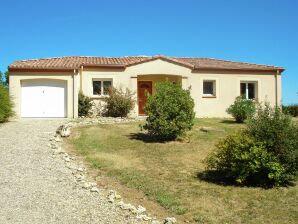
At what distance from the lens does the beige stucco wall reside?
25.5 m

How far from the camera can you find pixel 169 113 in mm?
15859

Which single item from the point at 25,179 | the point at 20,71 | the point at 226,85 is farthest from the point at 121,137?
the point at 226,85

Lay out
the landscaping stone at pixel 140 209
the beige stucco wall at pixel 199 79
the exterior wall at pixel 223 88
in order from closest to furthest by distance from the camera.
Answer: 1. the landscaping stone at pixel 140 209
2. the beige stucco wall at pixel 199 79
3. the exterior wall at pixel 223 88

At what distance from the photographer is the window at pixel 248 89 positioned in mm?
27966

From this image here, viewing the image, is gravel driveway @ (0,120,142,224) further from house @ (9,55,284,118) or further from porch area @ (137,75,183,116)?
porch area @ (137,75,183,116)

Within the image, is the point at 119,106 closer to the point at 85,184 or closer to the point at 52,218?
the point at 85,184

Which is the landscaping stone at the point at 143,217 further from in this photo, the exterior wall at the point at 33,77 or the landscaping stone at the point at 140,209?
the exterior wall at the point at 33,77

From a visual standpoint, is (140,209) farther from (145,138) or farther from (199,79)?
(199,79)

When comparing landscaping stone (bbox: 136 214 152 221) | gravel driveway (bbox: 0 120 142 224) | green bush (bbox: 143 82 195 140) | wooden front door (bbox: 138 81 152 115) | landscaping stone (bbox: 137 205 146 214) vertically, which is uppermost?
wooden front door (bbox: 138 81 152 115)

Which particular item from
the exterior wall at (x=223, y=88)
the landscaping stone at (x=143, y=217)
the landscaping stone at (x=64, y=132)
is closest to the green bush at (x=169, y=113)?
the landscaping stone at (x=64, y=132)

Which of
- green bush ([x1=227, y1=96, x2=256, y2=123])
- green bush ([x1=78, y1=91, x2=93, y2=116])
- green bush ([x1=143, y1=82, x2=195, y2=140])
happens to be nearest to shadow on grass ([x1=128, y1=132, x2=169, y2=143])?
green bush ([x1=143, y1=82, x2=195, y2=140])

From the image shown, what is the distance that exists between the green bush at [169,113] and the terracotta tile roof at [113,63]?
938 centimetres

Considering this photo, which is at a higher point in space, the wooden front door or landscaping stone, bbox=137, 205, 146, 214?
the wooden front door

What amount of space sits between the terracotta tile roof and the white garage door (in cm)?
99
